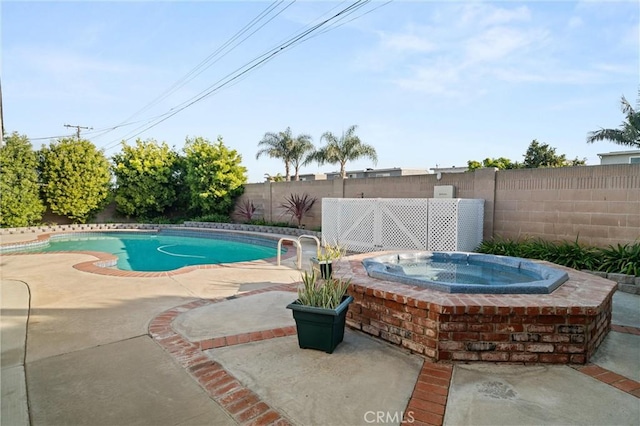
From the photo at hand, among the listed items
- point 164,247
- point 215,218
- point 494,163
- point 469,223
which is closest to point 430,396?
point 469,223

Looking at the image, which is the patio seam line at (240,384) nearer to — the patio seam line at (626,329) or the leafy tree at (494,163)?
the patio seam line at (626,329)

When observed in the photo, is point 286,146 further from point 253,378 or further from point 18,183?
point 253,378

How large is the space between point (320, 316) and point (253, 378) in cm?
76

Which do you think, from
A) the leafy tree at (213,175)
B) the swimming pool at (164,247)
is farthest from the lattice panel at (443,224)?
the leafy tree at (213,175)

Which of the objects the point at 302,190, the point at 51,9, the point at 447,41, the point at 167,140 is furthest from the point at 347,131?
the point at 51,9

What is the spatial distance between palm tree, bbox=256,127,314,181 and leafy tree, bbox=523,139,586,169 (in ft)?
54.1

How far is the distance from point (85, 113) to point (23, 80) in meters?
13.2

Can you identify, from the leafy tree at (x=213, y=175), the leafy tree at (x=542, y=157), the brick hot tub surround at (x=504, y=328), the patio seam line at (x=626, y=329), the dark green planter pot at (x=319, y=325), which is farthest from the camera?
the leafy tree at (x=542, y=157)

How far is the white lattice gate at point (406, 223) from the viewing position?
8.20m

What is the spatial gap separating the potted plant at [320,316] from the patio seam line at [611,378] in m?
2.11

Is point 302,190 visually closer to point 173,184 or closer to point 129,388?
point 173,184

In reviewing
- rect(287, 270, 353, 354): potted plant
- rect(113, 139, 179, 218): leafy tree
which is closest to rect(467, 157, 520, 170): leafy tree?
rect(113, 139, 179, 218): leafy tree

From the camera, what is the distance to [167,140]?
19859mm

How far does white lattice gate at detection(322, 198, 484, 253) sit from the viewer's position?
8.20 meters
